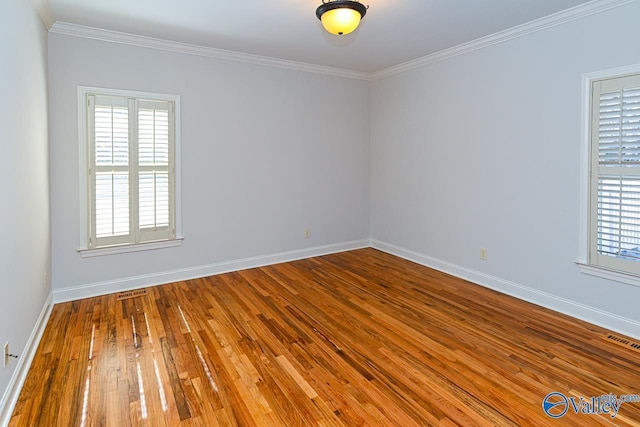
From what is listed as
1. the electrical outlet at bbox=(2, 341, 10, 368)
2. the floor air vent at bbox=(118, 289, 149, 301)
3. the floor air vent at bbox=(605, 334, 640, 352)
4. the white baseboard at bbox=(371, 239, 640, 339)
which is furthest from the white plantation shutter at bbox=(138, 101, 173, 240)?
the floor air vent at bbox=(605, 334, 640, 352)

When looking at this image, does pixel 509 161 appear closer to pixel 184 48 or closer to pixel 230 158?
pixel 230 158

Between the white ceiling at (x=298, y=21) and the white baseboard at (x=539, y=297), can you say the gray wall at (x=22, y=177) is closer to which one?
the white ceiling at (x=298, y=21)

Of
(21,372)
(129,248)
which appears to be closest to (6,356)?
(21,372)

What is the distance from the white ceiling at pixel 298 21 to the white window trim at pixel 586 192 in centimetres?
66

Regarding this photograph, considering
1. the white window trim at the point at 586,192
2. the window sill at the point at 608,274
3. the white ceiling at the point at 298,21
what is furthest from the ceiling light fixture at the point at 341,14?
the window sill at the point at 608,274

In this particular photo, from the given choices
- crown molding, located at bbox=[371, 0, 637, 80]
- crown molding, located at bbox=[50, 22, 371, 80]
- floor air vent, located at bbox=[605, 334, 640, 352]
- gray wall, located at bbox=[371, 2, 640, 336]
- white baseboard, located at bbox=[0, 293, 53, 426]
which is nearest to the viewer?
white baseboard, located at bbox=[0, 293, 53, 426]

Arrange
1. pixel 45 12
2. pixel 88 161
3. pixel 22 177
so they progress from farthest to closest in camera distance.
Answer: pixel 88 161 < pixel 45 12 < pixel 22 177

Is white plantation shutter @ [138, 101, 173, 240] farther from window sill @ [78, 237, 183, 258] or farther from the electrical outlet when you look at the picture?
the electrical outlet

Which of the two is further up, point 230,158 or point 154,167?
point 230,158

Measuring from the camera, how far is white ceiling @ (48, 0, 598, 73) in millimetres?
3049

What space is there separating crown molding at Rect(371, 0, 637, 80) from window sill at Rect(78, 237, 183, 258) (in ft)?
12.1

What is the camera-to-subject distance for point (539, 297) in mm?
3561

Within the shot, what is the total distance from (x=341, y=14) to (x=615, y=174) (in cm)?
254

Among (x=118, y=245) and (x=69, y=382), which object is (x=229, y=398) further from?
(x=118, y=245)
